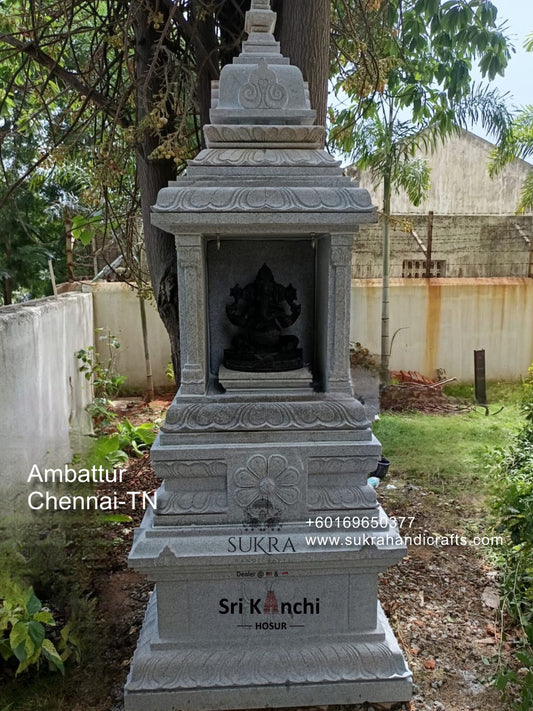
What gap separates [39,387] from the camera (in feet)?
15.6

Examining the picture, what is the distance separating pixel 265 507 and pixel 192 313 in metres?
1.02

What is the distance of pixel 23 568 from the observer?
3.13 meters

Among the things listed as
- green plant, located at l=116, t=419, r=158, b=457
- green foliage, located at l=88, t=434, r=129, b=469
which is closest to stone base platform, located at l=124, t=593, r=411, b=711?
green foliage, located at l=88, t=434, r=129, b=469

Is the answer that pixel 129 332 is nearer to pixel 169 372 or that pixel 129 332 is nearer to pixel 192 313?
pixel 169 372

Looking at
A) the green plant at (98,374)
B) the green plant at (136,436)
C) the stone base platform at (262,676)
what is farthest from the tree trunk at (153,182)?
the green plant at (98,374)

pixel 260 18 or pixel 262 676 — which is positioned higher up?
pixel 260 18

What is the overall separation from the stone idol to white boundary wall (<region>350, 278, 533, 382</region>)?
21.2 ft

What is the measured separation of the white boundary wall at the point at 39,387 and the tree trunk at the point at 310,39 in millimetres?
2785

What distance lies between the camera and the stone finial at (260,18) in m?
2.87

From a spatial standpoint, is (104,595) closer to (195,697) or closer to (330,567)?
(195,697)

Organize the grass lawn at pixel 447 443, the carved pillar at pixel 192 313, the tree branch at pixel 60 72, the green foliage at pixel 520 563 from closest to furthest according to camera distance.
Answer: the carved pillar at pixel 192 313 → the green foliage at pixel 520 563 → the tree branch at pixel 60 72 → the grass lawn at pixel 447 443

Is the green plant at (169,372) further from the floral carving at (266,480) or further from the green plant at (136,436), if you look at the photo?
the floral carving at (266,480)

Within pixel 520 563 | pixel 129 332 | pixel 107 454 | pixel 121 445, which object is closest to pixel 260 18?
pixel 520 563

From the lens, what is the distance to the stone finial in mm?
2867
